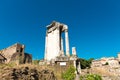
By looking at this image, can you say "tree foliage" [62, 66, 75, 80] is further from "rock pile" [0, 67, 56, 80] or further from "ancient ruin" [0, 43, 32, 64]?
"ancient ruin" [0, 43, 32, 64]

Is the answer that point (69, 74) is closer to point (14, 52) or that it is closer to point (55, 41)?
point (55, 41)

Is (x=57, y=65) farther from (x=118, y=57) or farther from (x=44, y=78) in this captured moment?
(x=118, y=57)

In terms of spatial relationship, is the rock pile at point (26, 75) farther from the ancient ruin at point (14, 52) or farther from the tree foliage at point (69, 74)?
the ancient ruin at point (14, 52)

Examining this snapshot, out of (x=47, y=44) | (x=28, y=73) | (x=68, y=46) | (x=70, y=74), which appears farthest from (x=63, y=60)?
(x=28, y=73)

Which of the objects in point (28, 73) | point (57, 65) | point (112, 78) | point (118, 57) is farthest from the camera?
point (118, 57)

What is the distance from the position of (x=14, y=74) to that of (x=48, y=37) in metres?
17.0

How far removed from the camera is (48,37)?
24281mm

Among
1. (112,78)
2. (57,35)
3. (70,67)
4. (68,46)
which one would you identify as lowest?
(112,78)

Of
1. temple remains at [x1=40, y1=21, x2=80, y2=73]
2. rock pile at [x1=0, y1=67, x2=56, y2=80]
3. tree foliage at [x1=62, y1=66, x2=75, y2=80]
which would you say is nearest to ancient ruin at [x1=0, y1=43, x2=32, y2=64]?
temple remains at [x1=40, y1=21, x2=80, y2=73]

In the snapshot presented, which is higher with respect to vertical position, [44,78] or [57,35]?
[57,35]

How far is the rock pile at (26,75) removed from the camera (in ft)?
23.4

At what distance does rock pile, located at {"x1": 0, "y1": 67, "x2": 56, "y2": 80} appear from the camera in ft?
23.4

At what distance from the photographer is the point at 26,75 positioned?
26.5 ft

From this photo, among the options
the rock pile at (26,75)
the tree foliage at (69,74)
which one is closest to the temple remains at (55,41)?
the tree foliage at (69,74)
